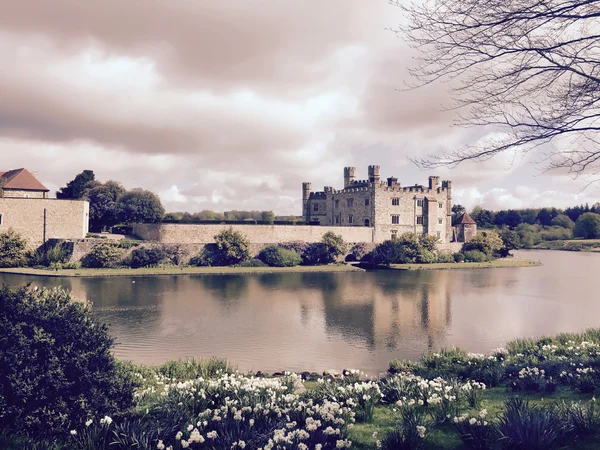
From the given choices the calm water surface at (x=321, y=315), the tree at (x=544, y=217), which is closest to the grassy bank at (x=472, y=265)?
the calm water surface at (x=321, y=315)

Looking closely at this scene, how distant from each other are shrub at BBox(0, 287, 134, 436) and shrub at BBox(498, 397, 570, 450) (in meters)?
5.16

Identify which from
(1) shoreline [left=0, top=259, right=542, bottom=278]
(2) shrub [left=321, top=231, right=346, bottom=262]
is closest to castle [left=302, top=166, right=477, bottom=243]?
(2) shrub [left=321, top=231, right=346, bottom=262]

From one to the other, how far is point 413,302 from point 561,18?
18.2m

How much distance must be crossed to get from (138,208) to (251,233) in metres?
12.8

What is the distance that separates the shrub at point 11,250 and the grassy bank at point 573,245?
82.1 m

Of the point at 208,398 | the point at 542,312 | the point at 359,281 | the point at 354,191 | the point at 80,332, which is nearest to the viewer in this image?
the point at 80,332

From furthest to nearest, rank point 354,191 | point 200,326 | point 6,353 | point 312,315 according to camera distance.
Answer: point 354,191, point 312,315, point 200,326, point 6,353

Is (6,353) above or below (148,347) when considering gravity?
above

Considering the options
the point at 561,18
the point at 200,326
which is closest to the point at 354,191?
the point at 200,326

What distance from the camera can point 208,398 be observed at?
7152mm

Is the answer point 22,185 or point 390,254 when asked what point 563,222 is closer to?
point 390,254

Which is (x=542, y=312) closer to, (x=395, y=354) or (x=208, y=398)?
(x=395, y=354)

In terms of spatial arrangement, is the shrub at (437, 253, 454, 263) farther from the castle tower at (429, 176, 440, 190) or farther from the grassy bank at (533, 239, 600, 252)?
the grassy bank at (533, 239, 600, 252)

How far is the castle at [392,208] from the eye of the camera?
51.2 m
